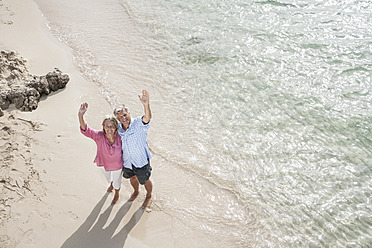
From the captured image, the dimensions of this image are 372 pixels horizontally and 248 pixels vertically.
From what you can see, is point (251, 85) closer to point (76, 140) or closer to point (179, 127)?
point (179, 127)

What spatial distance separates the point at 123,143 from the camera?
15.0ft

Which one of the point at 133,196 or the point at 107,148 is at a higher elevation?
the point at 107,148

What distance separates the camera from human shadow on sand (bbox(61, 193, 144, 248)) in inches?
177

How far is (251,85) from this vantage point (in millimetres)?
8273

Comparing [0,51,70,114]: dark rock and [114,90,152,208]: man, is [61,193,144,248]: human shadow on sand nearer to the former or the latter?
[114,90,152,208]: man

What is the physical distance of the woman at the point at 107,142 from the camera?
4.48 m

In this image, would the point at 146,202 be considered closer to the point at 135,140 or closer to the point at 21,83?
the point at 135,140

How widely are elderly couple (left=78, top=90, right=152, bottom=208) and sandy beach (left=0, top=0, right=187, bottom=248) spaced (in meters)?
0.58

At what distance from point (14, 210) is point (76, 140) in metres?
1.71

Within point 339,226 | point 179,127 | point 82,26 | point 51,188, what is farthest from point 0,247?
point 82,26

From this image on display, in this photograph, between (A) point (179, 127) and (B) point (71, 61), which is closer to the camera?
(A) point (179, 127)

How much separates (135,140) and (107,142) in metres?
0.42

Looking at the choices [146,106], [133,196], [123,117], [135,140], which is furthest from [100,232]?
[146,106]

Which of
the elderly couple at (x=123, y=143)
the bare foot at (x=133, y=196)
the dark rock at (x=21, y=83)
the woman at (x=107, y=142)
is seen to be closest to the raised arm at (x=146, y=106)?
the elderly couple at (x=123, y=143)
